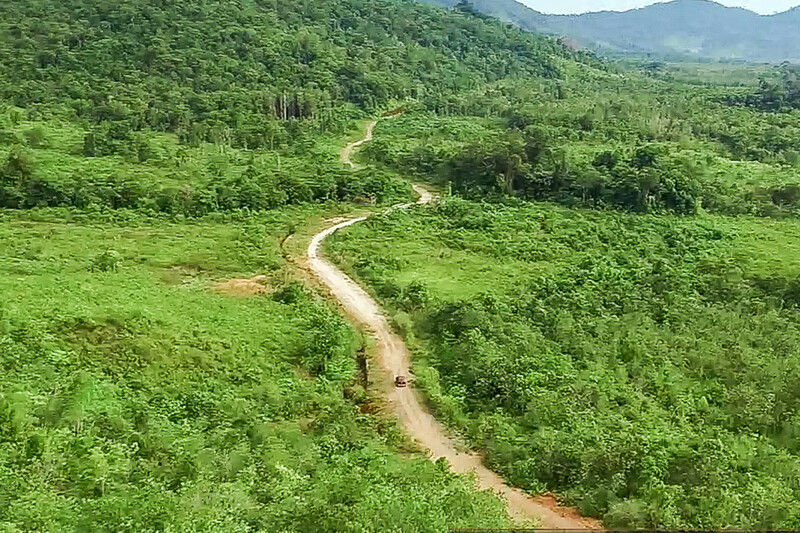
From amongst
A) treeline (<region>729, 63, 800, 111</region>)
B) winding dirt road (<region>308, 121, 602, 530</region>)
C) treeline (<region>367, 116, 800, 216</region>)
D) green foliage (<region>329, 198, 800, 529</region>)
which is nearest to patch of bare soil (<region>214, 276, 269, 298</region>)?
winding dirt road (<region>308, 121, 602, 530</region>)

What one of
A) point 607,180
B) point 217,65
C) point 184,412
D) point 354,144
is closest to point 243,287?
point 184,412

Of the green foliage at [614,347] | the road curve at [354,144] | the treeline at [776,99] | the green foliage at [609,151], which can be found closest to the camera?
the green foliage at [614,347]

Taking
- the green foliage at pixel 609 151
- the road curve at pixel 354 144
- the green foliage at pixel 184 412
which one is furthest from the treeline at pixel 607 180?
the green foliage at pixel 184 412

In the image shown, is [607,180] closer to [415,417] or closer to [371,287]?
[371,287]

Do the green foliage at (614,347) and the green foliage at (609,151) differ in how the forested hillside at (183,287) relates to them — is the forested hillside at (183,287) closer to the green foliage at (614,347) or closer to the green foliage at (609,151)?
the green foliage at (614,347)

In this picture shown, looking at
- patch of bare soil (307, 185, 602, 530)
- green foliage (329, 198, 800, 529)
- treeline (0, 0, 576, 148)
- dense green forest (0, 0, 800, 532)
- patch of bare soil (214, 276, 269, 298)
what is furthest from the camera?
treeline (0, 0, 576, 148)

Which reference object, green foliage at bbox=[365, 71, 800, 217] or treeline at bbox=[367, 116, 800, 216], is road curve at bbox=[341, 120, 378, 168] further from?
treeline at bbox=[367, 116, 800, 216]

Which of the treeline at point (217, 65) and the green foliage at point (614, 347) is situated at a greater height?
the treeline at point (217, 65)
